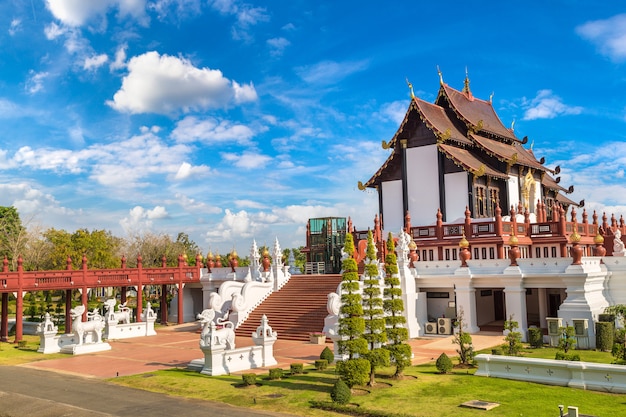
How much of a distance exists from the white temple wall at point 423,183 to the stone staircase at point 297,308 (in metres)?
8.78

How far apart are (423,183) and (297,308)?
1337 centimetres

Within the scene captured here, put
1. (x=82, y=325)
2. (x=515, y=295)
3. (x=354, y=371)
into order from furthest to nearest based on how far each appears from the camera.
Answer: (x=515, y=295)
(x=82, y=325)
(x=354, y=371)

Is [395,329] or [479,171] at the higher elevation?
[479,171]

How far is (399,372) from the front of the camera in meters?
17.1

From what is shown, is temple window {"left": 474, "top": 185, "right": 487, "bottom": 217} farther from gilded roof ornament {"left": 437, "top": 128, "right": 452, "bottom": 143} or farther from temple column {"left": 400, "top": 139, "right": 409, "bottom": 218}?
temple column {"left": 400, "top": 139, "right": 409, "bottom": 218}

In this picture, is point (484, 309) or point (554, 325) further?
point (484, 309)

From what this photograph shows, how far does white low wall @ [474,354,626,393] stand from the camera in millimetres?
14680

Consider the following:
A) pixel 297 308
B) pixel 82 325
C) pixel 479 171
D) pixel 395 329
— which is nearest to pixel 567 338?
pixel 395 329

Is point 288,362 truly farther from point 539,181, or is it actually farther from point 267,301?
point 539,181

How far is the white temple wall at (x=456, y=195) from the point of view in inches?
1431

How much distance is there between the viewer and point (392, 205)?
131 feet

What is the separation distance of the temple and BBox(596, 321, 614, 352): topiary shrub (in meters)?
0.54

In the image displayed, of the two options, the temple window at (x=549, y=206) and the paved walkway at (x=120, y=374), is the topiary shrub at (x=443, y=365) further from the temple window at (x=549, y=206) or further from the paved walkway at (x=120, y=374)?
the temple window at (x=549, y=206)

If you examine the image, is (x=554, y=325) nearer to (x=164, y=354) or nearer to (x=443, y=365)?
(x=443, y=365)
